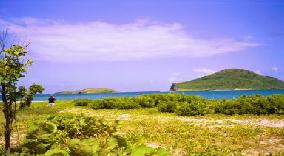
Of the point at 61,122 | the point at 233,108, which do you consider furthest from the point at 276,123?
the point at 61,122

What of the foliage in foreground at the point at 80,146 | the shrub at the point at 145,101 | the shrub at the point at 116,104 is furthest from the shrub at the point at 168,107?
the foliage in foreground at the point at 80,146

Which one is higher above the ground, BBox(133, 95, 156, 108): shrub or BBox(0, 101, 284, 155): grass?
BBox(133, 95, 156, 108): shrub

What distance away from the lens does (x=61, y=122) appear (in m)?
17.3

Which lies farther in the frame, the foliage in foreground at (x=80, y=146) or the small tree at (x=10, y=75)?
the small tree at (x=10, y=75)

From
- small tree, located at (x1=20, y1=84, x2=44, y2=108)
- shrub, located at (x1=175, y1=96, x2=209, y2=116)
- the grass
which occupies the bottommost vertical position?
the grass

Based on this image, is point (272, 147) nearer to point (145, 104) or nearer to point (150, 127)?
point (150, 127)

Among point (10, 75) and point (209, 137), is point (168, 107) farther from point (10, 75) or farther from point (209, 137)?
point (10, 75)

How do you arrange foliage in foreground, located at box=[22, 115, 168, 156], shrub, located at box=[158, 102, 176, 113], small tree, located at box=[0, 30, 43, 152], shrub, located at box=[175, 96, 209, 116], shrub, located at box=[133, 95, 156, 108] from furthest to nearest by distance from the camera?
shrub, located at box=[133, 95, 156, 108] → shrub, located at box=[158, 102, 176, 113] → shrub, located at box=[175, 96, 209, 116] → small tree, located at box=[0, 30, 43, 152] → foliage in foreground, located at box=[22, 115, 168, 156]

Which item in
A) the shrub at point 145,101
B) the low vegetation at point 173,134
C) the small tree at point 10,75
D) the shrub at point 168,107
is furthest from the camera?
the shrub at point 145,101

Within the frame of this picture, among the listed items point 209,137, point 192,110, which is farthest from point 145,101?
point 209,137

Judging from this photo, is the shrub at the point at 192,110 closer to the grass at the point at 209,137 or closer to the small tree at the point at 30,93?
the grass at the point at 209,137

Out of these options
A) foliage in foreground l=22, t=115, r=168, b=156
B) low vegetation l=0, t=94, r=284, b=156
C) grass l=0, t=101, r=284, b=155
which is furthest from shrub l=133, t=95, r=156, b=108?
foliage in foreground l=22, t=115, r=168, b=156

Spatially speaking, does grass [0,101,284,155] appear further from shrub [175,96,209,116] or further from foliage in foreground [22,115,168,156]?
foliage in foreground [22,115,168,156]

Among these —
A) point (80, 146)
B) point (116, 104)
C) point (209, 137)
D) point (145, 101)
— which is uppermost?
point (80, 146)
